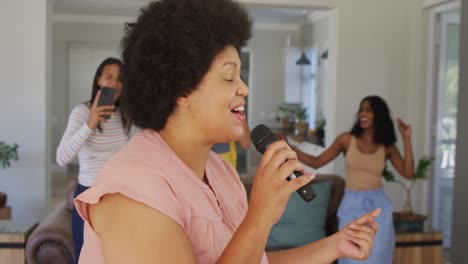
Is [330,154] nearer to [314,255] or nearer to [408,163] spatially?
[408,163]

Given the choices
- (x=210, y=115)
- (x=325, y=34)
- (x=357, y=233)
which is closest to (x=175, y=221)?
(x=210, y=115)

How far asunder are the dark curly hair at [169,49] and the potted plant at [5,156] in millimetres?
3288

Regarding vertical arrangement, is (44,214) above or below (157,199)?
below

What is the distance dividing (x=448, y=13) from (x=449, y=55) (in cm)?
38

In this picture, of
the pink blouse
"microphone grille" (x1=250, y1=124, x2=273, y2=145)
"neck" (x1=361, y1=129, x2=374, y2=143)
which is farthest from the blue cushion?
the pink blouse

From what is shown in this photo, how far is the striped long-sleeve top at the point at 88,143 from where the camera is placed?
92.6 inches

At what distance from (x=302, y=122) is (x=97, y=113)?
18.2 ft

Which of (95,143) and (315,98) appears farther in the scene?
(315,98)

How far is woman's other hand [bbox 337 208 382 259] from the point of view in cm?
117

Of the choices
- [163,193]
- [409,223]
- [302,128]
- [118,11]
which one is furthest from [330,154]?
[118,11]

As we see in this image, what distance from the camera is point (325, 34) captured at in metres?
7.78

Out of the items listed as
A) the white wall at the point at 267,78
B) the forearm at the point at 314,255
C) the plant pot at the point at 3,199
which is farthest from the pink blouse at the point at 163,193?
Answer: the white wall at the point at 267,78

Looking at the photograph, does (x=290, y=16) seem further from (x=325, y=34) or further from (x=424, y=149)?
(x=424, y=149)

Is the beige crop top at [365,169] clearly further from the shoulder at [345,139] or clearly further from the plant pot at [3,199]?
the plant pot at [3,199]
